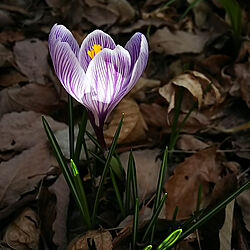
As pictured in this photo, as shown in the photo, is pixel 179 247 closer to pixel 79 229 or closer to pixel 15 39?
A: pixel 79 229

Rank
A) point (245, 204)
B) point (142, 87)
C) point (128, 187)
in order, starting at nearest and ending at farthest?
point (128, 187) < point (245, 204) < point (142, 87)

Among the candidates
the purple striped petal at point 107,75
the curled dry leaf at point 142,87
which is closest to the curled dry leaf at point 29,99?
the curled dry leaf at point 142,87

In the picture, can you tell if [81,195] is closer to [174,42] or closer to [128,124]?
[128,124]

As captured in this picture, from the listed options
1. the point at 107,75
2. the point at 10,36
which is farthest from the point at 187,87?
the point at 10,36

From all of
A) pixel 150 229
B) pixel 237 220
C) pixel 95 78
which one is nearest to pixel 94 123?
pixel 95 78

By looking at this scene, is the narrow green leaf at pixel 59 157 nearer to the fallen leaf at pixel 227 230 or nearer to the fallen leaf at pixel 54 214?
the fallen leaf at pixel 54 214

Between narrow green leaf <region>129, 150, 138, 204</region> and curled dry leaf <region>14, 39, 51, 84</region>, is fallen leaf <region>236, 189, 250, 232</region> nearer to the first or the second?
narrow green leaf <region>129, 150, 138, 204</region>

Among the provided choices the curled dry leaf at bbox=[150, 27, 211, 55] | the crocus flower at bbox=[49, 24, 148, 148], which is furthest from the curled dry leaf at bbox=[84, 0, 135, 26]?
the crocus flower at bbox=[49, 24, 148, 148]
